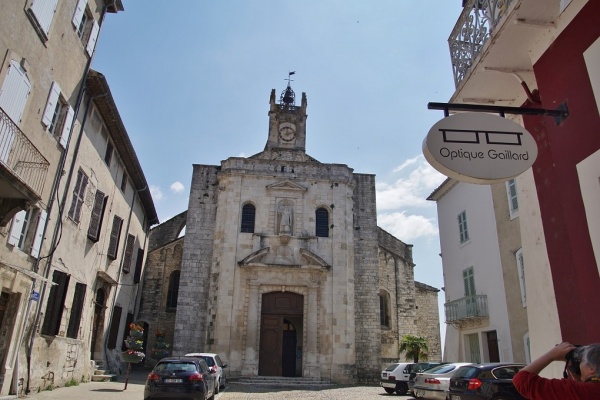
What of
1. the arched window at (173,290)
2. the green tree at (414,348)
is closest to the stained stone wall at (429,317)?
the green tree at (414,348)

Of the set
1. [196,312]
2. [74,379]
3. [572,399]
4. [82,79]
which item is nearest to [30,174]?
[82,79]

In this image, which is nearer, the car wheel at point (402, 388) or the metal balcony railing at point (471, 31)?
the metal balcony railing at point (471, 31)

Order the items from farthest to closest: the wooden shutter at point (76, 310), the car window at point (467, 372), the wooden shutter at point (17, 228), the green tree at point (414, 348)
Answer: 1. the green tree at point (414, 348)
2. the wooden shutter at point (76, 310)
3. the wooden shutter at point (17, 228)
4. the car window at point (467, 372)

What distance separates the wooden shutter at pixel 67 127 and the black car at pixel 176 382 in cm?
651

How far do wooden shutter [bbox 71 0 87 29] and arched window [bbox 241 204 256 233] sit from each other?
43.2ft

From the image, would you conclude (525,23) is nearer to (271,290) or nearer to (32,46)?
(32,46)

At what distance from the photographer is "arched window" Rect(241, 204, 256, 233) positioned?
78.2ft

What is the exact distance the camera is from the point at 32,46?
10258mm

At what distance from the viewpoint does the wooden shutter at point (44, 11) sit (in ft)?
33.0

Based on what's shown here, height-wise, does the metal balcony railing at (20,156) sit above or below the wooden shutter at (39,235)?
above

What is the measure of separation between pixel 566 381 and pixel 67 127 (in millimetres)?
13158

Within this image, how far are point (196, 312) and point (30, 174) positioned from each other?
14212 millimetres

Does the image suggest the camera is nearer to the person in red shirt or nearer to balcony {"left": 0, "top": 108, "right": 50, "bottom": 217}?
the person in red shirt

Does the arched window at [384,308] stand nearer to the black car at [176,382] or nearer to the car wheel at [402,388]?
the car wheel at [402,388]
